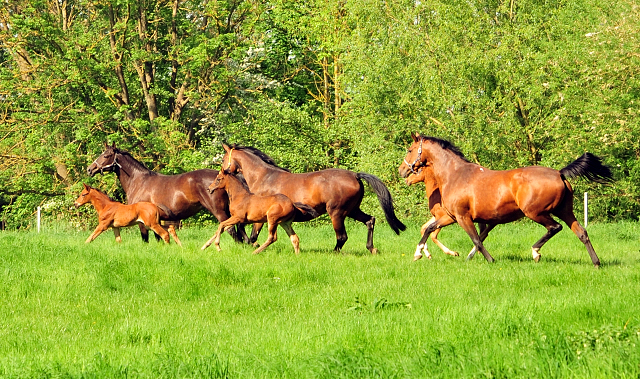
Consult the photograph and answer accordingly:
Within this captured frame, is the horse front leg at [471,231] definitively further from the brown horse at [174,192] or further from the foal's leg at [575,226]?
the brown horse at [174,192]

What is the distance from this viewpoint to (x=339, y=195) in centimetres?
1584

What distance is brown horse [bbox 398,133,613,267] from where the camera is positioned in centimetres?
1315

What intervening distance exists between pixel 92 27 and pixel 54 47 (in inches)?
143

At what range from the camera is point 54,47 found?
32.2 metres

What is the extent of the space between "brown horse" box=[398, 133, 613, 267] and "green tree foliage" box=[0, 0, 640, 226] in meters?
12.6

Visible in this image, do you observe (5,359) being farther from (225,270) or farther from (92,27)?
(92,27)

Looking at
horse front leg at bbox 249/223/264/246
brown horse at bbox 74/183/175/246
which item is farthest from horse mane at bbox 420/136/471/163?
brown horse at bbox 74/183/175/246

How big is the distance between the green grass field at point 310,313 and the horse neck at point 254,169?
1594mm

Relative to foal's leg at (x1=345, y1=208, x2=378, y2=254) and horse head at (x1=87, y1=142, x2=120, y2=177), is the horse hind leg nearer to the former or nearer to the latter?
foal's leg at (x1=345, y1=208, x2=378, y2=254)

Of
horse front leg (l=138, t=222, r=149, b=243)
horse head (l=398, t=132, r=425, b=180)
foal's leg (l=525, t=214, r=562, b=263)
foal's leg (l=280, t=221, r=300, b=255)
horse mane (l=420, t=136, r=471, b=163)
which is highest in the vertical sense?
horse mane (l=420, t=136, r=471, b=163)

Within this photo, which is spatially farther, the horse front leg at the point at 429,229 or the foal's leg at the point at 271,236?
the foal's leg at the point at 271,236

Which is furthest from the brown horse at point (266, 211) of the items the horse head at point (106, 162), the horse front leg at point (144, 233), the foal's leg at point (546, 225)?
the horse head at point (106, 162)

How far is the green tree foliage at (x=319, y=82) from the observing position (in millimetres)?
26938

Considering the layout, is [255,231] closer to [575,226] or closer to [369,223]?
[369,223]
